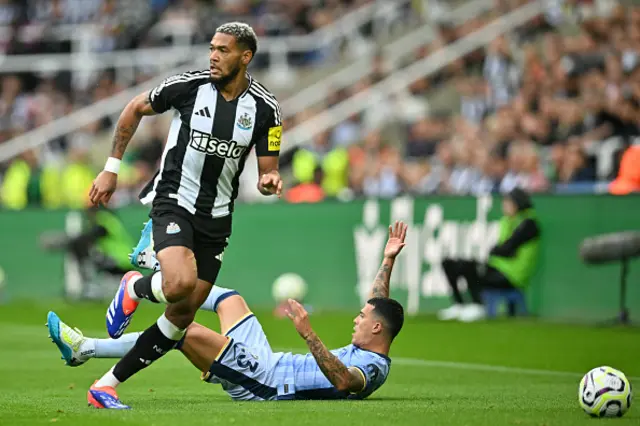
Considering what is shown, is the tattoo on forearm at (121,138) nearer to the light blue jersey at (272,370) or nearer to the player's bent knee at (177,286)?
the player's bent knee at (177,286)

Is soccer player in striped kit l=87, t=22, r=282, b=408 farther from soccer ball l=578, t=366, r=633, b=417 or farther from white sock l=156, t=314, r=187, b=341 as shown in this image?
soccer ball l=578, t=366, r=633, b=417

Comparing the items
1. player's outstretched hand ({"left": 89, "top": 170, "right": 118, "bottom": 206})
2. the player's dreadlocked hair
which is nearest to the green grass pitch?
player's outstretched hand ({"left": 89, "top": 170, "right": 118, "bottom": 206})

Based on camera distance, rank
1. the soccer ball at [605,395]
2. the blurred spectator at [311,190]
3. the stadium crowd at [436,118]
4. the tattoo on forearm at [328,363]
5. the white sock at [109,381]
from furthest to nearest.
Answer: the blurred spectator at [311,190] → the stadium crowd at [436,118] → the white sock at [109,381] → the tattoo on forearm at [328,363] → the soccer ball at [605,395]

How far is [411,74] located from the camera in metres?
24.3

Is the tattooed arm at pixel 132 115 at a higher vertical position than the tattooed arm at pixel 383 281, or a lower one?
higher

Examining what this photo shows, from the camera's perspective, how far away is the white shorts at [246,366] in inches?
331

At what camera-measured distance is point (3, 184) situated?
26.7m

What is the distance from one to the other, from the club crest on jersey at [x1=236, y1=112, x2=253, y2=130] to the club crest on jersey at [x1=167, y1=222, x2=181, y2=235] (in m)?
0.81

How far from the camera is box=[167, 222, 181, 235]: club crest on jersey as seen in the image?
8344mm

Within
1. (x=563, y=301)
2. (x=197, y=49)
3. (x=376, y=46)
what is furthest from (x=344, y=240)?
(x=197, y=49)

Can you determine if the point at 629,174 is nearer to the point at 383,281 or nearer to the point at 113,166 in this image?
the point at 383,281

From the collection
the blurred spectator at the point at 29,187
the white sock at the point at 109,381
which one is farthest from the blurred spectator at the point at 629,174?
the blurred spectator at the point at 29,187

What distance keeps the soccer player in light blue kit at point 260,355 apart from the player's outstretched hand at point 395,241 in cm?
53

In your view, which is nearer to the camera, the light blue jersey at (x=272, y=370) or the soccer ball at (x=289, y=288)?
the light blue jersey at (x=272, y=370)
